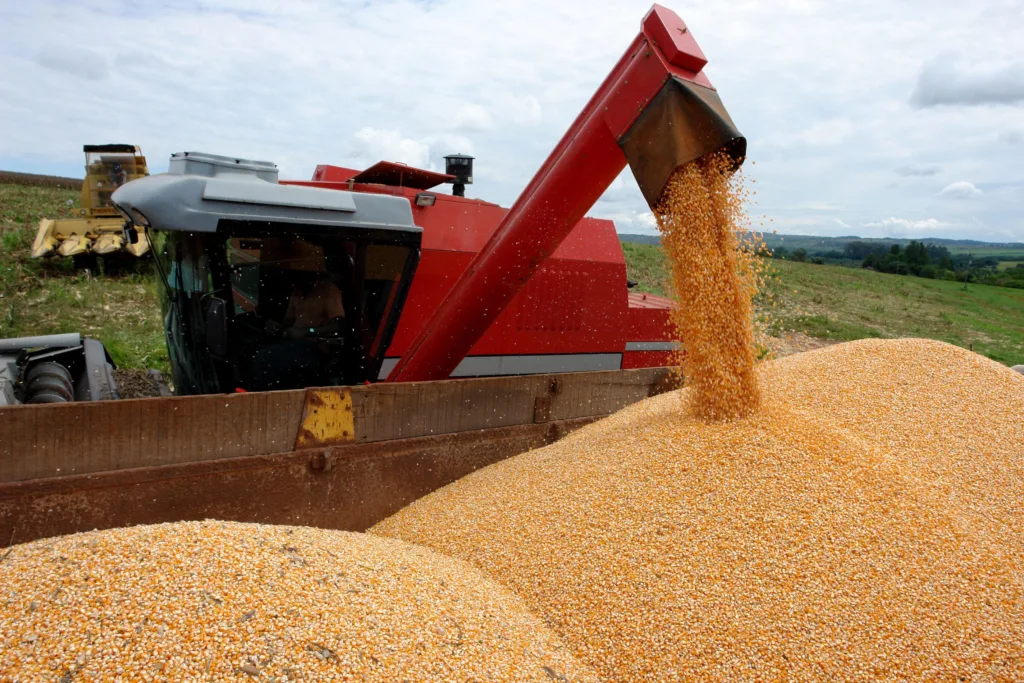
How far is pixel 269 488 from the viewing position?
3164 millimetres

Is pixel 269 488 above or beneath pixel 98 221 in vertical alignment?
beneath

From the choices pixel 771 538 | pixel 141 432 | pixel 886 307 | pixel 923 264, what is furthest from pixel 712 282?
pixel 923 264

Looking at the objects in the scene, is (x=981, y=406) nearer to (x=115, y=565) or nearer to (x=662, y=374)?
(x=662, y=374)

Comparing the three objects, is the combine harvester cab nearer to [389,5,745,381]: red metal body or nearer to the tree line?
[389,5,745,381]: red metal body

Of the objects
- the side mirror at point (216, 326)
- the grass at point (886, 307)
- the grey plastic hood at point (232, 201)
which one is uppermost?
the grey plastic hood at point (232, 201)

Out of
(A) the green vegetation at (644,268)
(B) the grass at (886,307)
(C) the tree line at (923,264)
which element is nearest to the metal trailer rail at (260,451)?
(B) the grass at (886,307)

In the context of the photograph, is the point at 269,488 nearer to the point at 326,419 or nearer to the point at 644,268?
the point at 326,419

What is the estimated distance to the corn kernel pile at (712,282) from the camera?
9.97ft

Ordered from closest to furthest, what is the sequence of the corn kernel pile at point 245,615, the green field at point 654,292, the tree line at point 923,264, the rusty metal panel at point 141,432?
the corn kernel pile at point 245,615 → the rusty metal panel at point 141,432 → the green field at point 654,292 → the tree line at point 923,264

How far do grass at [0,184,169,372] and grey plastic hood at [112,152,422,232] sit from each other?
452 centimetres

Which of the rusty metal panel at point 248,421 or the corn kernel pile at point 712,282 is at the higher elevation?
the corn kernel pile at point 712,282

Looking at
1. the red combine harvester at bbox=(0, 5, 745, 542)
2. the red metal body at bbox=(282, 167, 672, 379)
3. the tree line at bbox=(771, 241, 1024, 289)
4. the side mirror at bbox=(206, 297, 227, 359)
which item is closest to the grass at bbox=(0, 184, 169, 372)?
the red combine harvester at bbox=(0, 5, 745, 542)

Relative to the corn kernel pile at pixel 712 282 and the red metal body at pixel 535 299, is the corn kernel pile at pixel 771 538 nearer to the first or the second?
the corn kernel pile at pixel 712 282

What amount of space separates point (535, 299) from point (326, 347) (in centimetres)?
162
